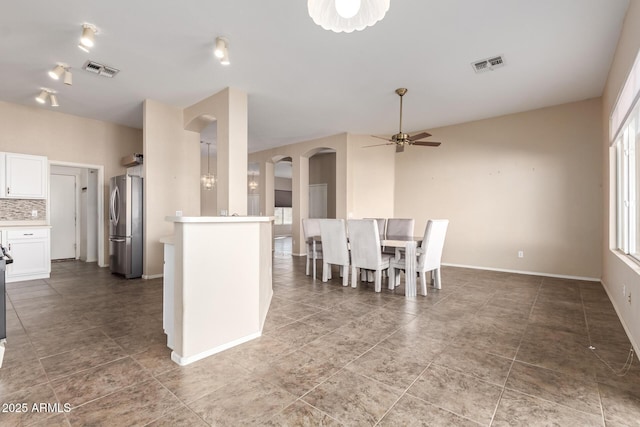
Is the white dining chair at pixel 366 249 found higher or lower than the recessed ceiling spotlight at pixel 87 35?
lower

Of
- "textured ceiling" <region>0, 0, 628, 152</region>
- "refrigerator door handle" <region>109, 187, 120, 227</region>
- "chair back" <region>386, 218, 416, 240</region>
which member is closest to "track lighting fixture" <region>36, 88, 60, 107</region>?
"textured ceiling" <region>0, 0, 628, 152</region>

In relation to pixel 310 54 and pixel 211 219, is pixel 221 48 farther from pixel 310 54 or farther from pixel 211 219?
pixel 211 219

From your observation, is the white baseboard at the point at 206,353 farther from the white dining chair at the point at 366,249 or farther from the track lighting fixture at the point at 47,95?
the track lighting fixture at the point at 47,95

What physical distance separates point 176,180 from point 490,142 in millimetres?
5573

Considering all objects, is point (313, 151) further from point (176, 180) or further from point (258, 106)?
point (176, 180)

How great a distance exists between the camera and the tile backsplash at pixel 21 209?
4734 millimetres

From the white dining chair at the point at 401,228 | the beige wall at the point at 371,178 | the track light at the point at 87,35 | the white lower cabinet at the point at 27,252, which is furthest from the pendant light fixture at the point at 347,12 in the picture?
the white lower cabinet at the point at 27,252

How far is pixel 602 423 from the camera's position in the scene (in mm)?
1514

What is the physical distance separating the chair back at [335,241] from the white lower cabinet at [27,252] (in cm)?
442

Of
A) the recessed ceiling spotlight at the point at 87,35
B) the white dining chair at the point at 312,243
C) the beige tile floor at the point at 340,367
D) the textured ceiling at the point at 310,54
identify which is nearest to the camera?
the beige tile floor at the point at 340,367

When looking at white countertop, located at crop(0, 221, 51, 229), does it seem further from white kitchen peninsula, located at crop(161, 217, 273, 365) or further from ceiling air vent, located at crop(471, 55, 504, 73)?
ceiling air vent, located at crop(471, 55, 504, 73)

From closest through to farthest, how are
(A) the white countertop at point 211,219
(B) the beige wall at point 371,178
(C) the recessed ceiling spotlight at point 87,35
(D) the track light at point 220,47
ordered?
(A) the white countertop at point 211,219, (C) the recessed ceiling spotlight at point 87,35, (D) the track light at point 220,47, (B) the beige wall at point 371,178

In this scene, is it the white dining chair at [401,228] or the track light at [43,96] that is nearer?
the track light at [43,96]

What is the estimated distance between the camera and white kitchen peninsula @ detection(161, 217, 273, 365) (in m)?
2.06
